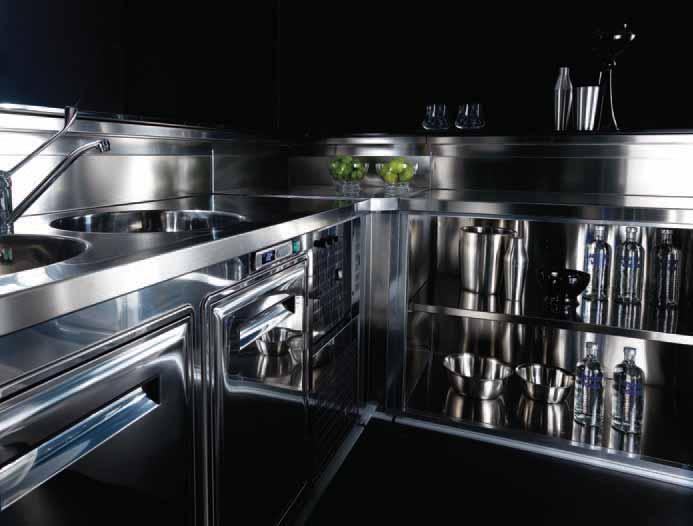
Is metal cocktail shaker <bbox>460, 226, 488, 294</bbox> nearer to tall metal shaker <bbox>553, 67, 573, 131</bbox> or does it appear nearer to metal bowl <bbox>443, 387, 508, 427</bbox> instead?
metal bowl <bbox>443, 387, 508, 427</bbox>

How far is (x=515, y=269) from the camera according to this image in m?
2.34

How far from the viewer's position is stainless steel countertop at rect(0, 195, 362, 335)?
0.71 meters

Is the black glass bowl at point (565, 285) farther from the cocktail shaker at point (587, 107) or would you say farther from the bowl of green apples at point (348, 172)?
the bowl of green apples at point (348, 172)

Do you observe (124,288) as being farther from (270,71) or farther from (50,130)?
(270,71)

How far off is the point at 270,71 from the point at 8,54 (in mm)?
1450

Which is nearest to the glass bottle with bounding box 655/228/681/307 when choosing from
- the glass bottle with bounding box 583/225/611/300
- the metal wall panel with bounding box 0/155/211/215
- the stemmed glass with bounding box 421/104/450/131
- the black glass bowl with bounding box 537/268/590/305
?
the glass bottle with bounding box 583/225/611/300

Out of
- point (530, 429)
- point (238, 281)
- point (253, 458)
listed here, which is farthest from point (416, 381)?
point (238, 281)

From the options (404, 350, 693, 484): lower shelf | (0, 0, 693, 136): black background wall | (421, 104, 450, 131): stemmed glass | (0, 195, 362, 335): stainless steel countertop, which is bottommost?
(404, 350, 693, 484): lower shelf

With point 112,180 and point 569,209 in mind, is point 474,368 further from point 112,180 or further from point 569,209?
point 112,180

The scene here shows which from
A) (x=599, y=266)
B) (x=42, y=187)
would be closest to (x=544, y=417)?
(x=599, y=266)

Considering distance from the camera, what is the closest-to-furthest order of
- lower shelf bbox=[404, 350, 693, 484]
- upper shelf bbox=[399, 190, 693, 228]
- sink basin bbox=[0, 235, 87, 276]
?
1. sink basin bbox=[0, 235, 87, 276]
2. upper shelf bbox=[399, 190, 693, 228]
3. lower shelf bbox=[404, 350, 693, 484]

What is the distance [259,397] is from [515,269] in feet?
4.47

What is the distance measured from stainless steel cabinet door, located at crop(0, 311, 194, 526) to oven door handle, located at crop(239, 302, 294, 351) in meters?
0.21

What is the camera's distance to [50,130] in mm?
1504
